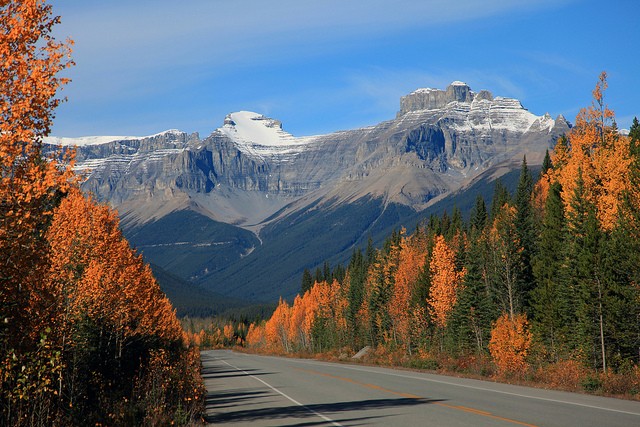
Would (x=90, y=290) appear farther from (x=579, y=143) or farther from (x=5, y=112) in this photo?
(x=579, y=143)

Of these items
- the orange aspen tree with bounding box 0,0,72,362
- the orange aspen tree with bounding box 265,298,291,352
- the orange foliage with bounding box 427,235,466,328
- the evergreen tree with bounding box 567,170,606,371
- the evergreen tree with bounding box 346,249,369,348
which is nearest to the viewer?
the orange aspen tree with bounding box 0,0,72,362

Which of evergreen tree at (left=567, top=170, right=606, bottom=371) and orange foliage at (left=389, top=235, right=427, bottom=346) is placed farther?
orange foliage at (left=389, top=235, right=427, bottom=346)

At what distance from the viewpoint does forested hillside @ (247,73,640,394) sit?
34562mm

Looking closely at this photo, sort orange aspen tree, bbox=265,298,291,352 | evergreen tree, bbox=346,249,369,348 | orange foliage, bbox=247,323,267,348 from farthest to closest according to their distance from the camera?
1. orange foliage, bbox=247,323,267,348
2. orange aspen tree, bbox=265,298,291,352
3. evergreen tree, bbox=346,249,369,348

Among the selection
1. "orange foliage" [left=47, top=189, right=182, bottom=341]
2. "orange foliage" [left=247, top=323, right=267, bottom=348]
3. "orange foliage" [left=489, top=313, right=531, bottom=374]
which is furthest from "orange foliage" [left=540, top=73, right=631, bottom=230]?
"orange foliage" [left=247, top=323, right=267, bottom=348]

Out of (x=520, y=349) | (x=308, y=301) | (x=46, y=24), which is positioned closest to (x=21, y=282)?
(x=46, y=24)

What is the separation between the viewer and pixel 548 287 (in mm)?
47969

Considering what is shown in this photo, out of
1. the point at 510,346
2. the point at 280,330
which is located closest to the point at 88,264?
the point at 510,346

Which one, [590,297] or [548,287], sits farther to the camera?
[548,287]

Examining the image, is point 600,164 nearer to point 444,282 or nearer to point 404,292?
point 444,282

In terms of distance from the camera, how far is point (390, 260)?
87438 mm

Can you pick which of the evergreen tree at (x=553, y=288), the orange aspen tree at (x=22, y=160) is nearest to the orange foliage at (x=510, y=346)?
the evergreen tree at (x=553, y=288)

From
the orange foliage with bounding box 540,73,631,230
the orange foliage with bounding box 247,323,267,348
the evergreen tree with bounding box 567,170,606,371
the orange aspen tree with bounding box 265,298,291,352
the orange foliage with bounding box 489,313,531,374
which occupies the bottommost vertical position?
the orange foliage with bounding box 247,323,267,348

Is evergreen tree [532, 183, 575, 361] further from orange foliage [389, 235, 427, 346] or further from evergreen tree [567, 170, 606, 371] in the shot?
orange foliage [389, 235, 427, 346]
